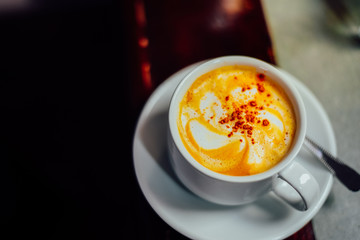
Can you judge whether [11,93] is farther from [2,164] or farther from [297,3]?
[297,3]

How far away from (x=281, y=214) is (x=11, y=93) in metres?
1.37

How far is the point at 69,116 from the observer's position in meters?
1.48

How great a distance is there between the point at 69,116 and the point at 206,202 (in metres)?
0.97

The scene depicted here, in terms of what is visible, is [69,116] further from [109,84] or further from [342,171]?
[342,171]

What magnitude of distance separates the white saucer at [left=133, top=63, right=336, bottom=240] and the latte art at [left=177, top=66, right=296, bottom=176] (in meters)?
0.11

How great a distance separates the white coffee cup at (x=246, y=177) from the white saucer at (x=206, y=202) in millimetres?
38

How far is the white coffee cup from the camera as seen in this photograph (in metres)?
0.57

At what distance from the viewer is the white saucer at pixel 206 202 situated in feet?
2.13

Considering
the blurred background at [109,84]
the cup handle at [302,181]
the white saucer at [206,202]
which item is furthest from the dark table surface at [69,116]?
the cup handle at [302,181]

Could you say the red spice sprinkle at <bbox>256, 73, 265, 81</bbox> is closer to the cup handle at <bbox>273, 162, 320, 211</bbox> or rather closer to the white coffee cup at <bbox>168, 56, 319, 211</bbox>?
the white coffee cup at <bbox>168, 56, 319, 211</bbox>

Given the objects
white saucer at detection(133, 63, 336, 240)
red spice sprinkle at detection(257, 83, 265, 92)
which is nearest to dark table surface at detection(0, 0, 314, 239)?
white saucer at detection(133, 63, 336, 240)

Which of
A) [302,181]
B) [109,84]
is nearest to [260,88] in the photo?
[302,181]

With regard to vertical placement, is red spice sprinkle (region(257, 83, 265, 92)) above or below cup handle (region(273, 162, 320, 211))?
above

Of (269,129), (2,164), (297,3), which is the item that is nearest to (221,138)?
(269,129)
